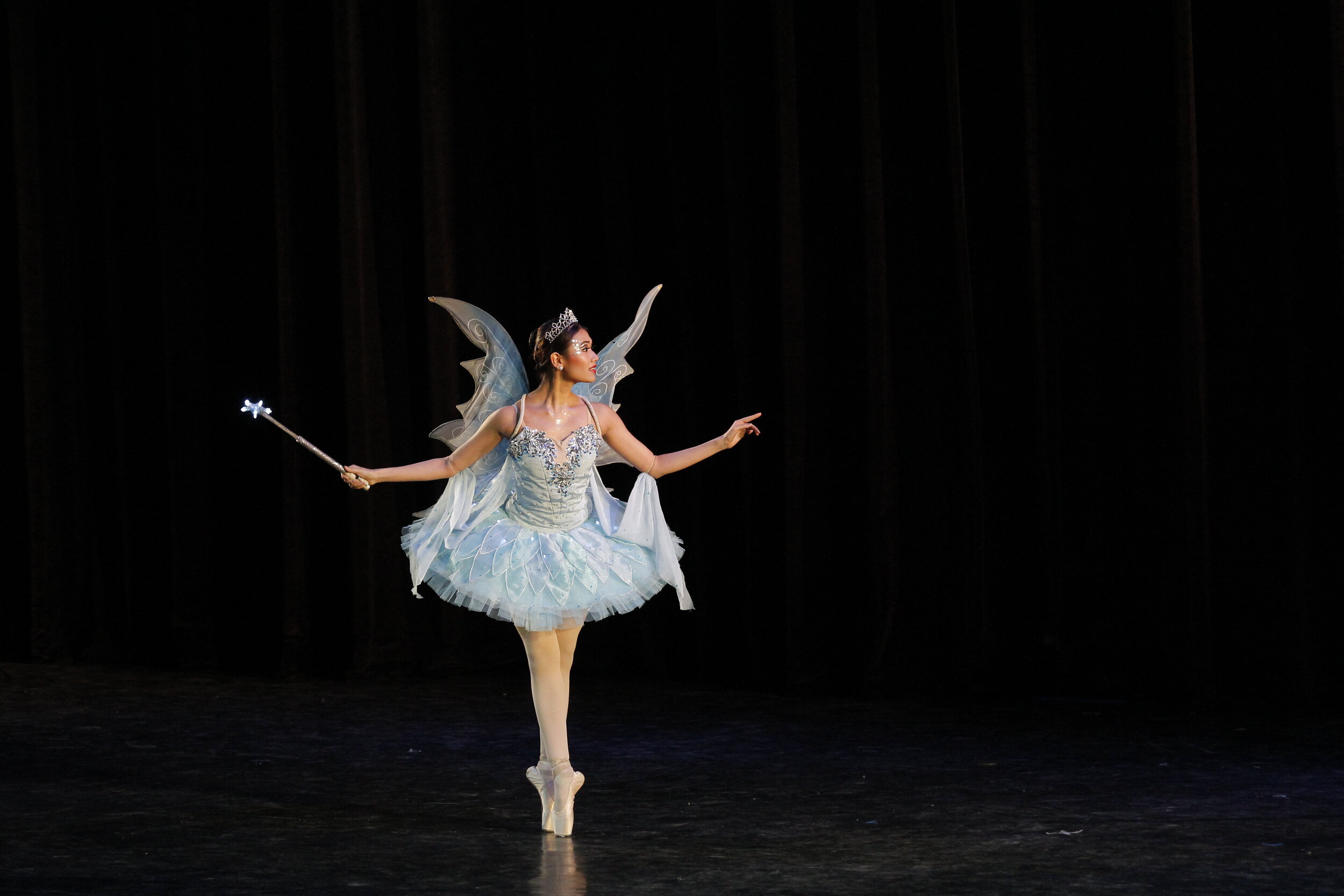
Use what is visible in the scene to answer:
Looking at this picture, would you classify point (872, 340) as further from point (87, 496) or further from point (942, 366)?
point (87, 496)

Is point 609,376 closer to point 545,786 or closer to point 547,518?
point 547,518

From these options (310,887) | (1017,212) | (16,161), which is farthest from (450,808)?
(16,161)

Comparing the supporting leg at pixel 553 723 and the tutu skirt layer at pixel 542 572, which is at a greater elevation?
the tutu skirt layer at pixel 542 572

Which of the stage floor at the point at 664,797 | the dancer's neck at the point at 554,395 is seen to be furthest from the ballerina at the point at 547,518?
the stage floor at the point at 664,797

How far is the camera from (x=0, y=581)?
6.66 m

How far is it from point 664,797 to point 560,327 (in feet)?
4.15

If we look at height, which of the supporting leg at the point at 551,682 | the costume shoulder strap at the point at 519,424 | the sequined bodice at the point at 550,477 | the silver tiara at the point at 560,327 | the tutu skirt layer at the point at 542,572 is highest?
the silver tiara at the point at 560,327

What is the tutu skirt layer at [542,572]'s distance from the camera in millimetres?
3623

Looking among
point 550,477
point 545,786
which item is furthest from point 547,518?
point 545,786

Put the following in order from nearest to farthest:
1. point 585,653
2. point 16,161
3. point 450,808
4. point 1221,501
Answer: point 450,808 < point 1221,501 < point 585,653 < point 16,161

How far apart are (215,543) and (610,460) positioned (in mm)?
3016

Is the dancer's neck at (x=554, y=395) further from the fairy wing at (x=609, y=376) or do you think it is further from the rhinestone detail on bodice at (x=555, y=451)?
the fairy wing at (x=609, y=376)

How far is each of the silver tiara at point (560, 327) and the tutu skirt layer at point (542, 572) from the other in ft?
1.52

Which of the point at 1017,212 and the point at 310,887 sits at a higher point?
the point at 1017,212
